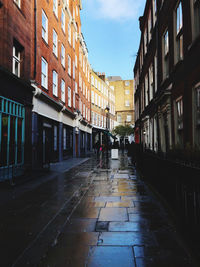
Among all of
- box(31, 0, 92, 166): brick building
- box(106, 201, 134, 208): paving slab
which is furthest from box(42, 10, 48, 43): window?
box(106, 201, 134, 208): paving slab

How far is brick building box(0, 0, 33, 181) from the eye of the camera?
8.48 m

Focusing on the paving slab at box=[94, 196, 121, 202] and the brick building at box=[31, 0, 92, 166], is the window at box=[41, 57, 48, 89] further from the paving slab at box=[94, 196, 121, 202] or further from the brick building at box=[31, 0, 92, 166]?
the paving slab at box=[94, 196, 121, 202]

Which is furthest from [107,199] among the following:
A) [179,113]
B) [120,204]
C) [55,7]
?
[55,7]

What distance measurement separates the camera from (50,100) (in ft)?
45.0

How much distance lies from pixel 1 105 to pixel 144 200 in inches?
253

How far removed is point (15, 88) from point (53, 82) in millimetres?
6761

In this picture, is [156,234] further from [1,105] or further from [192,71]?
[1,105]

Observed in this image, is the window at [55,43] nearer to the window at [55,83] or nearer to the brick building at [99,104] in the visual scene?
the window at [55,83]

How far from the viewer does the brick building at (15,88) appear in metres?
8.48

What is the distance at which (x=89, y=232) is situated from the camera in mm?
3350

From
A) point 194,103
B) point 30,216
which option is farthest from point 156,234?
point 194,103

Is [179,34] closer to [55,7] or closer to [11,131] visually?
[11,131]

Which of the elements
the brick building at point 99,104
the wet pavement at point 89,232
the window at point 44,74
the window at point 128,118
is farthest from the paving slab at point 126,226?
the window at point 128,118

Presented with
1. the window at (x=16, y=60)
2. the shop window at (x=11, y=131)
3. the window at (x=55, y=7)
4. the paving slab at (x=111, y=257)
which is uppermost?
the window at (x=55, y=7)
